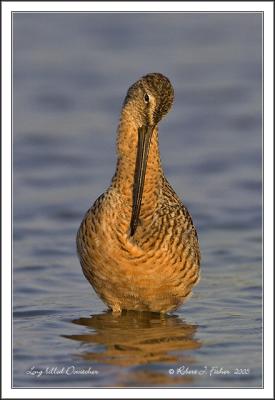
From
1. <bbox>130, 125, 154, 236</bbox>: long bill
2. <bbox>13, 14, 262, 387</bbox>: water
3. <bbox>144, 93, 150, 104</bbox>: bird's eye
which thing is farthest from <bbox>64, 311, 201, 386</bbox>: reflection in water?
<bbox>144, 93, 150, 104</bbox>: bird's eye

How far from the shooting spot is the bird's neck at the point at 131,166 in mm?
8578

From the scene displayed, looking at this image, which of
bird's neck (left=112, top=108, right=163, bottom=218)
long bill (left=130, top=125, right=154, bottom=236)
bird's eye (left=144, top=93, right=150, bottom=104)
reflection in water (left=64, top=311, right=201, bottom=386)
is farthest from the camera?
bird's neck (left=112, top=108, right=163, bottom=218)

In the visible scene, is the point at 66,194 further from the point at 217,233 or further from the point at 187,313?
the point at 187,313

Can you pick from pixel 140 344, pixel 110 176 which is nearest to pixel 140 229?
pixel 140 344

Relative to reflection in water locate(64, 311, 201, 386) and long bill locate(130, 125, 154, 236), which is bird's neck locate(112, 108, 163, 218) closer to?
long bill locate(130, 125, 154, 236)

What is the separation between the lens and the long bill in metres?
8.46

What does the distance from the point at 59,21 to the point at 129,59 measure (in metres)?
2.09

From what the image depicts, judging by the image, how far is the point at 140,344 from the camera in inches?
326

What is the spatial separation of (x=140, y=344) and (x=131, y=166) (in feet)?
4.19

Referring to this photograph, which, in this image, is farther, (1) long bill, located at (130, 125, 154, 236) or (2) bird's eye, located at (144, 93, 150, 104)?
(1) long bill, located at (130, 125, 154, 236)

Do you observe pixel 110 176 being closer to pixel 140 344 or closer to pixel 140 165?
pixel 140 165

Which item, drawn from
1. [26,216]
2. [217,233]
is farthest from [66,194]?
[217,233]

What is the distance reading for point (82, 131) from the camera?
554 inches

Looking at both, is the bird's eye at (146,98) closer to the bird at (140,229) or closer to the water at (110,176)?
the bird at (140,229)
